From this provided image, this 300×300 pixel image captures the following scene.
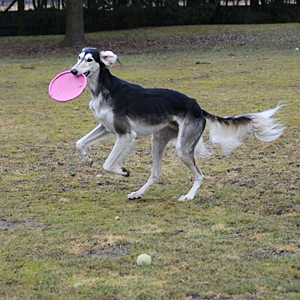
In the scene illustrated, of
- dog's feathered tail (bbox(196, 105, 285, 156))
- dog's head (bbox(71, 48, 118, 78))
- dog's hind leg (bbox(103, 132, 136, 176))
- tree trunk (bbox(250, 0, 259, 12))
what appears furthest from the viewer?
tree trunk (bbox(250, 0, 259, 12))

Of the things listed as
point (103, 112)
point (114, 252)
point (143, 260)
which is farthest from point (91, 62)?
point (143, 260)

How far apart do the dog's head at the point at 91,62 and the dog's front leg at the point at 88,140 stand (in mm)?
733

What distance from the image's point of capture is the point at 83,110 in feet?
40.2

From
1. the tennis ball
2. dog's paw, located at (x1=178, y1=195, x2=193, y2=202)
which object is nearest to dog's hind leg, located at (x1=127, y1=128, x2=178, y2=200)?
dog's paw, located at (x1=178, y1=195, x2=193, y2=202)

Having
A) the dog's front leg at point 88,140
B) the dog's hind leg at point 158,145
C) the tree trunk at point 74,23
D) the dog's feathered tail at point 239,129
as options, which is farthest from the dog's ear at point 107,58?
the tree trunk at point 74,23

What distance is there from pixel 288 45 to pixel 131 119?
21.7m

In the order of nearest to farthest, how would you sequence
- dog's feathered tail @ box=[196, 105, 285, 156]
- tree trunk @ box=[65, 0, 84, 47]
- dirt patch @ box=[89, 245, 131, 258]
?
dirt patch @ box=[89, 245, 131, 258] < dog's feathered tail @ box=[196, 105, 285, 156] < tree trunk @ box=[65, 0, 84, 47]

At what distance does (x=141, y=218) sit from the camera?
18.5 ft

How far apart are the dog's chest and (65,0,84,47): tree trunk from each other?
21712mm

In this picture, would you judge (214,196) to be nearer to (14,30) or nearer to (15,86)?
(15,86)

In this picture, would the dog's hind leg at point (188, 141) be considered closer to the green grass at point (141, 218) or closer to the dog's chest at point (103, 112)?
the green grass at point (141, 218)

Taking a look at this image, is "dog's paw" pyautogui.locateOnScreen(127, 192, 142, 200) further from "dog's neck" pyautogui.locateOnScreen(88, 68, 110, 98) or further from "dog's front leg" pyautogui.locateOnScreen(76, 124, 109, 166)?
"dog's neck" pyautogui.locateOnScreen(88, 68, 110, 98)

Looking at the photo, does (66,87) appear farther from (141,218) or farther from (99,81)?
(141,218)

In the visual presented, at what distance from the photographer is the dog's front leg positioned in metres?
6.41
